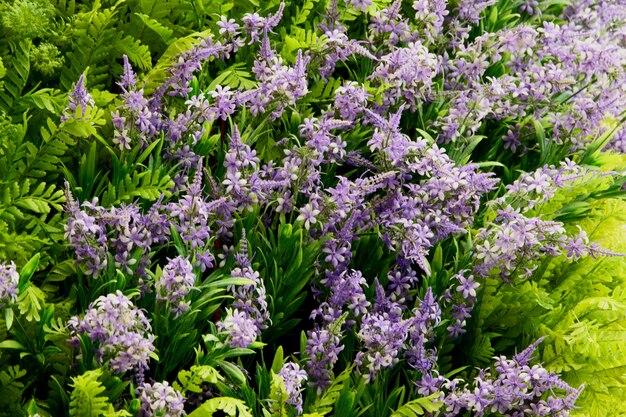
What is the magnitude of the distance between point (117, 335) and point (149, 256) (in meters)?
0.38

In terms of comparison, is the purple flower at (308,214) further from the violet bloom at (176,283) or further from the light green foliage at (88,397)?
the light green foliage at (88,397)

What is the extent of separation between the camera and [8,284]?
2191 millimetres

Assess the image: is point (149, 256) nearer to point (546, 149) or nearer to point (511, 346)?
point (511, 346)

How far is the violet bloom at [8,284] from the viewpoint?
2.18 meters

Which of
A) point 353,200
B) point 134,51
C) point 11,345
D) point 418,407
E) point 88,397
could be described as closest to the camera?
point 88,397

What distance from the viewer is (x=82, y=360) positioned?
91.4 inches

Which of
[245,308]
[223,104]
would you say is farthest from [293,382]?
[223,104]

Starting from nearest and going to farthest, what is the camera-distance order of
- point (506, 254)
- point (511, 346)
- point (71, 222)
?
point (71, 222) → point (506, 254) → point (511, 346)

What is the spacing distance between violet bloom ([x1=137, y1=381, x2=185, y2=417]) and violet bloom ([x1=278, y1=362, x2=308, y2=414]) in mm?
288

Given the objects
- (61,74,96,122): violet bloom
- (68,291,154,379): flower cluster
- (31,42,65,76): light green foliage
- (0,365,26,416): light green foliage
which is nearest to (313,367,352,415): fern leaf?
(68,291,154,379): flower cluster

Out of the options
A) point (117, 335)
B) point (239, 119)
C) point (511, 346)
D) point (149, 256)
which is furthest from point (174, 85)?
point (511, 346)

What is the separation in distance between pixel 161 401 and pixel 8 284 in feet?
1.56

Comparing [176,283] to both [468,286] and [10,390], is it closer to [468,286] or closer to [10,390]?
[10,390]

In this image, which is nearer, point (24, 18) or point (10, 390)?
point (10, 390)
